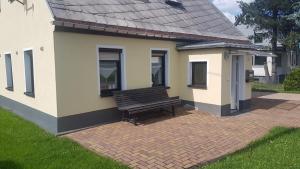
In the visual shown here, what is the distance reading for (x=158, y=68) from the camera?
11383mm

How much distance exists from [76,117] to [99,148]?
212 centimetres

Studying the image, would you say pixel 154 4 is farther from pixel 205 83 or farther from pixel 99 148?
pixel 99 148

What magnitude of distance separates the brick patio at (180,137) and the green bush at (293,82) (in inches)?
356

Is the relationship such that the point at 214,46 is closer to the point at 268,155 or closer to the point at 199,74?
the point at 199,74

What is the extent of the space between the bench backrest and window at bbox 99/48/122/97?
40 centimetres

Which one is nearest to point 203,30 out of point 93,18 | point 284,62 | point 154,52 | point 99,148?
point 154,52

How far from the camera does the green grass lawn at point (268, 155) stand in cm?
533

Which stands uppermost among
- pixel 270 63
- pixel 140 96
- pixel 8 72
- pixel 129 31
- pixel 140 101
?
pixel 129 31

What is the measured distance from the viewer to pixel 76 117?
27.7 feet

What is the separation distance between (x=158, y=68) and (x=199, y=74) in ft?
5.60

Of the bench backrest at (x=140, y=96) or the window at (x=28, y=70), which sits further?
the window at (x=28, y=70)

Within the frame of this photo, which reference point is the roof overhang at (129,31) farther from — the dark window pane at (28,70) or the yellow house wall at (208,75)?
the dark window pane at (28,70)

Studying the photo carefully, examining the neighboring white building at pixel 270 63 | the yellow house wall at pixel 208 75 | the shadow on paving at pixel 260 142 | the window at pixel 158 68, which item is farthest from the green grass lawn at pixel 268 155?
the neighboring white building at pixel 270 63

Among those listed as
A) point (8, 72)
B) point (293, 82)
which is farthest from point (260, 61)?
point (8, 72)
